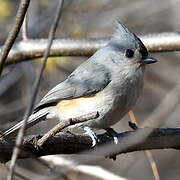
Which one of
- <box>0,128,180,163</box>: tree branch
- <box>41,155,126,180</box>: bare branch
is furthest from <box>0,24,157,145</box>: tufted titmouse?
<box>0,128,180,163</box>: tree branch

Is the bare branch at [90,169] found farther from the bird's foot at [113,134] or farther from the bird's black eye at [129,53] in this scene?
the bird's black eye at [129,53]

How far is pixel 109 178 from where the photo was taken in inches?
135

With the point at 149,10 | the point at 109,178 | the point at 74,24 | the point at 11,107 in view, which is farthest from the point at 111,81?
the point at 149,10

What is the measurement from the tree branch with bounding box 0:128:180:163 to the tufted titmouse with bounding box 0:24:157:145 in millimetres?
400

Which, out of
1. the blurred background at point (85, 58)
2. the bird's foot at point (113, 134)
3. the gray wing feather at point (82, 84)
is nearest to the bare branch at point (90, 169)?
the bird's foot at point (113, 134)

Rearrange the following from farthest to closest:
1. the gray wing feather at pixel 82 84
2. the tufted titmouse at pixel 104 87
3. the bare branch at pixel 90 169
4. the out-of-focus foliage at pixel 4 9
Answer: the out-of-focus foliage at pixel 4 9 < the gray wing feather at pixel 82 84 < the tufted titmouse at pixel 104 87 < the bare branch at pixel 90 169

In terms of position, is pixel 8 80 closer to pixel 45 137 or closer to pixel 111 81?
pixel 111 81

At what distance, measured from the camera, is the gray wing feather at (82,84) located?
150 inches

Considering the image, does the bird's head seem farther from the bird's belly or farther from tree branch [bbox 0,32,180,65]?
the bird's belly

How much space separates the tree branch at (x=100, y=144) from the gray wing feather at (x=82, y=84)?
24.4 inches

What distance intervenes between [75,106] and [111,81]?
31cm

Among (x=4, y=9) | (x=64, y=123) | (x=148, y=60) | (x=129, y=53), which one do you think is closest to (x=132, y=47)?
(x=129, y=53)

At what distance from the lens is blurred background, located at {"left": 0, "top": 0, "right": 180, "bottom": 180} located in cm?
570

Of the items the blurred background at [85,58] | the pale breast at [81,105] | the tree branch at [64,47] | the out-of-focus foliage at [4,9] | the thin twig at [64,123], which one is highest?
the thin twig at [64,123]
